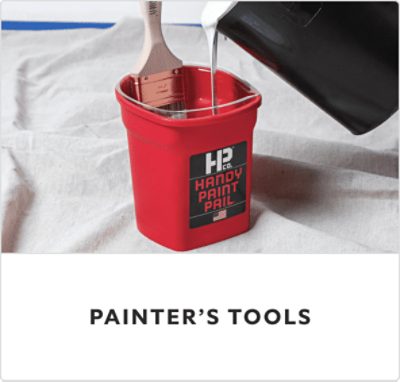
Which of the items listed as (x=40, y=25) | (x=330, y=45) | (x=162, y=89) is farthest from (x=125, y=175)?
(x=40, y=25)

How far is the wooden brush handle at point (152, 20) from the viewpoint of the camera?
1053mm

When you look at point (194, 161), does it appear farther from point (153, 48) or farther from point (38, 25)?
point (38, 25)

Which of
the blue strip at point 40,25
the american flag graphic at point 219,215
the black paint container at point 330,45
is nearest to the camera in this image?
the black paint container at point 330,45

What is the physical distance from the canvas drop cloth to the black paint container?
20 cm

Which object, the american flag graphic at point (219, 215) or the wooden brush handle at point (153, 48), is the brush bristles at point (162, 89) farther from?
the american flag graphic at point (219, 215)

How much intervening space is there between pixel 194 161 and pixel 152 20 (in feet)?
0.68

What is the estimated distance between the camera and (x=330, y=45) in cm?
104

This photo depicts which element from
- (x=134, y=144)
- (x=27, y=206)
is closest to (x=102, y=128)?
(x=27, y=206)

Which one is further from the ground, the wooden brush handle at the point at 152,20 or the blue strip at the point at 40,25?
the wooden brush handle at the point at 152,20

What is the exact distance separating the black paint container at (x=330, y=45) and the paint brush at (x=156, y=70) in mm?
102

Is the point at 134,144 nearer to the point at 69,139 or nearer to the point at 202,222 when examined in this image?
the point at 202,222

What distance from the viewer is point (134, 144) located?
110cm

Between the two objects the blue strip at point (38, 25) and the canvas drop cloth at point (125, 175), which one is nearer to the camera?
the canvas drop cloth at point (125, 175)

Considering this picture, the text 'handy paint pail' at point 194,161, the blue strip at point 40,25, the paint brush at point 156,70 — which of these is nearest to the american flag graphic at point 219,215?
the text 'handy paint pail' at point 194,161
